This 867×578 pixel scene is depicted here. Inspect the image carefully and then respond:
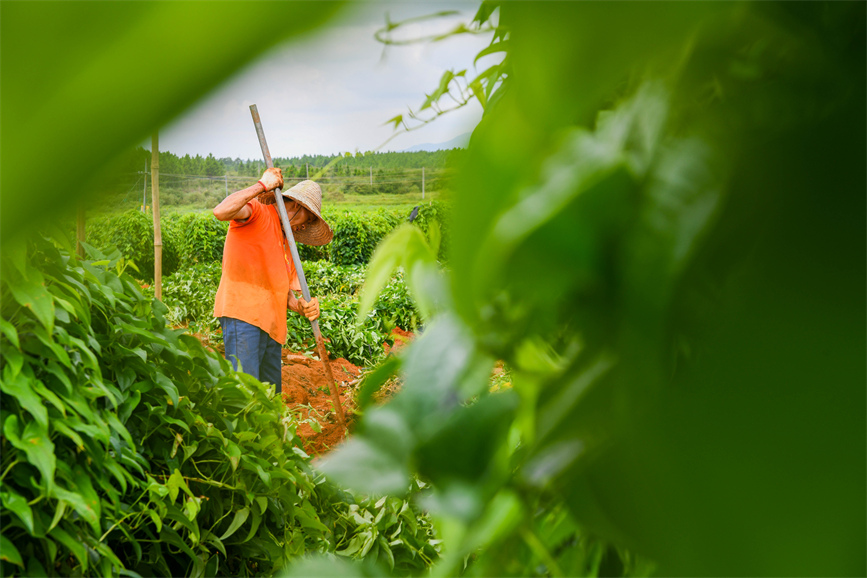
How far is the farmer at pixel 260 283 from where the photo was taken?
8.04ft

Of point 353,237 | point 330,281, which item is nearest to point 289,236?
point 330,281

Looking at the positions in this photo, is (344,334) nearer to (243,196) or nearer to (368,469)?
(243,196)

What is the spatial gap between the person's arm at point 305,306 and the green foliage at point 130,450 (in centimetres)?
146

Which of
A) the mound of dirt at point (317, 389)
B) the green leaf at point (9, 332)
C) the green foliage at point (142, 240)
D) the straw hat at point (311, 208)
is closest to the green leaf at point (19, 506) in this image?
the green leaf at point (9, 332)

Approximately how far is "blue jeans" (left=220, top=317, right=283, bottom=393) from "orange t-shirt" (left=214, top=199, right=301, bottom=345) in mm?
43

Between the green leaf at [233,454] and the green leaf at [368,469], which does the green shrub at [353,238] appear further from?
the green leaf at [368,469]

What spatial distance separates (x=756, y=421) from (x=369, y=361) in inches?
129

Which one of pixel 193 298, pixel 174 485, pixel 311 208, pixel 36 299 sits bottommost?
pixel 174 485

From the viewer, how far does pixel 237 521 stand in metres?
0.82

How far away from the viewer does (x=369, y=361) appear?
3.31m

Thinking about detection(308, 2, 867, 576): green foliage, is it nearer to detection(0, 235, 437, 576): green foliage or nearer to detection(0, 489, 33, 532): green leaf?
detection(0, 235, 437, 576): green foliage

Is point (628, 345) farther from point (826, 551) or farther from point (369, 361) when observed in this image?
point (369, 361)

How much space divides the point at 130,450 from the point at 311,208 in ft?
6.36

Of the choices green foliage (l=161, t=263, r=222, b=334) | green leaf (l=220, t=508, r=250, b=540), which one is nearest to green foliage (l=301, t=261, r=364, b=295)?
green foliage (l=161, t=263, r=222, b=334)
